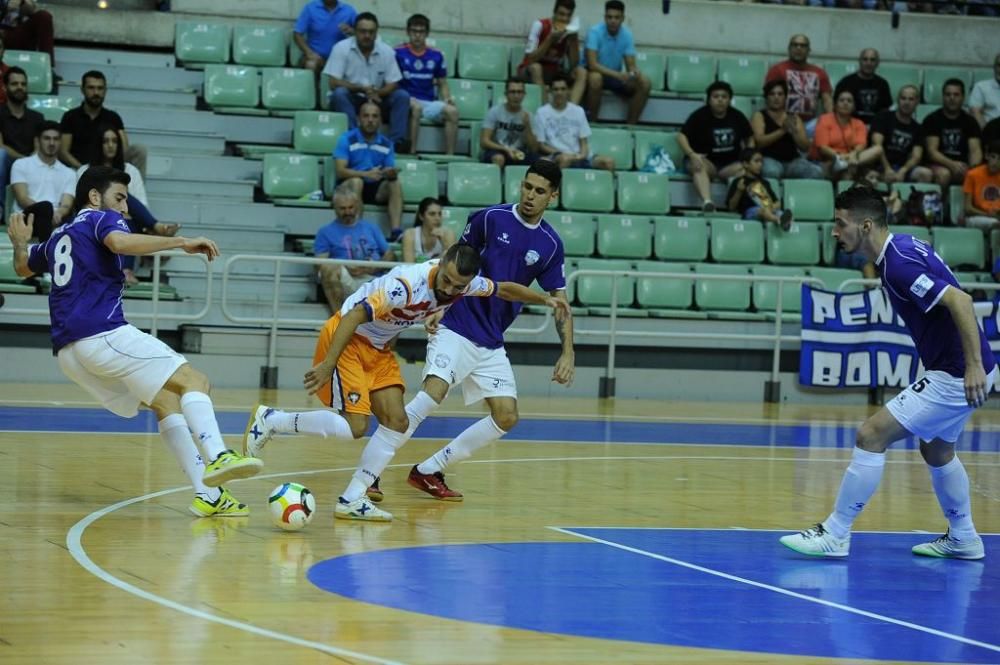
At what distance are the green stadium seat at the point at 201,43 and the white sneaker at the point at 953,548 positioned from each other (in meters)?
12.6

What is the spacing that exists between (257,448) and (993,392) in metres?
11.0

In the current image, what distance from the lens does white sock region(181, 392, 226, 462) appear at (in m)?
7.59

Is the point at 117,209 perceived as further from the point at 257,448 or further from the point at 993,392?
the point at 993,392

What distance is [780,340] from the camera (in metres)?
16.8

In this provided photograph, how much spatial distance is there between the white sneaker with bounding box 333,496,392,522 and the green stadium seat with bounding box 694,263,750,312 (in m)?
9.59

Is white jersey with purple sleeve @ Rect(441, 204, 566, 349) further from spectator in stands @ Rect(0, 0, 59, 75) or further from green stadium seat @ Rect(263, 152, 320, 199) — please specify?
spectator in stands @ Rect(0, 0, 59, 75)

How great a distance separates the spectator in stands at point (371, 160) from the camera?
1633 cm

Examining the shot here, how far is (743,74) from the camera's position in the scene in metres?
20.2

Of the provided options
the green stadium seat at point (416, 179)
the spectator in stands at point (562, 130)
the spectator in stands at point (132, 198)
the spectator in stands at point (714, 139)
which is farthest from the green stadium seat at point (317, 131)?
the spectator in stands at point (714, 139)

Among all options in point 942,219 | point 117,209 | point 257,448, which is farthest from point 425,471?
point 942,219

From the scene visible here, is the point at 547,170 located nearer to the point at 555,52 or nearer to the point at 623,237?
the point at 623,237

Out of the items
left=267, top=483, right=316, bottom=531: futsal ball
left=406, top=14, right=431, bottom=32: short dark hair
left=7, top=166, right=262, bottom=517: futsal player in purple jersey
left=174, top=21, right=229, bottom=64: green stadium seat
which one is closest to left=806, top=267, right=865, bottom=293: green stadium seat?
left=406, top=14, right=431, bottom=32: short dark hair

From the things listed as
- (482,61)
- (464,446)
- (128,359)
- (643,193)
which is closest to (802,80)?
(643,193)

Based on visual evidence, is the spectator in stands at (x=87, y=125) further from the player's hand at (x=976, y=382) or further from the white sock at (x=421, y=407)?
the player's hand at (x=976, y=382)
